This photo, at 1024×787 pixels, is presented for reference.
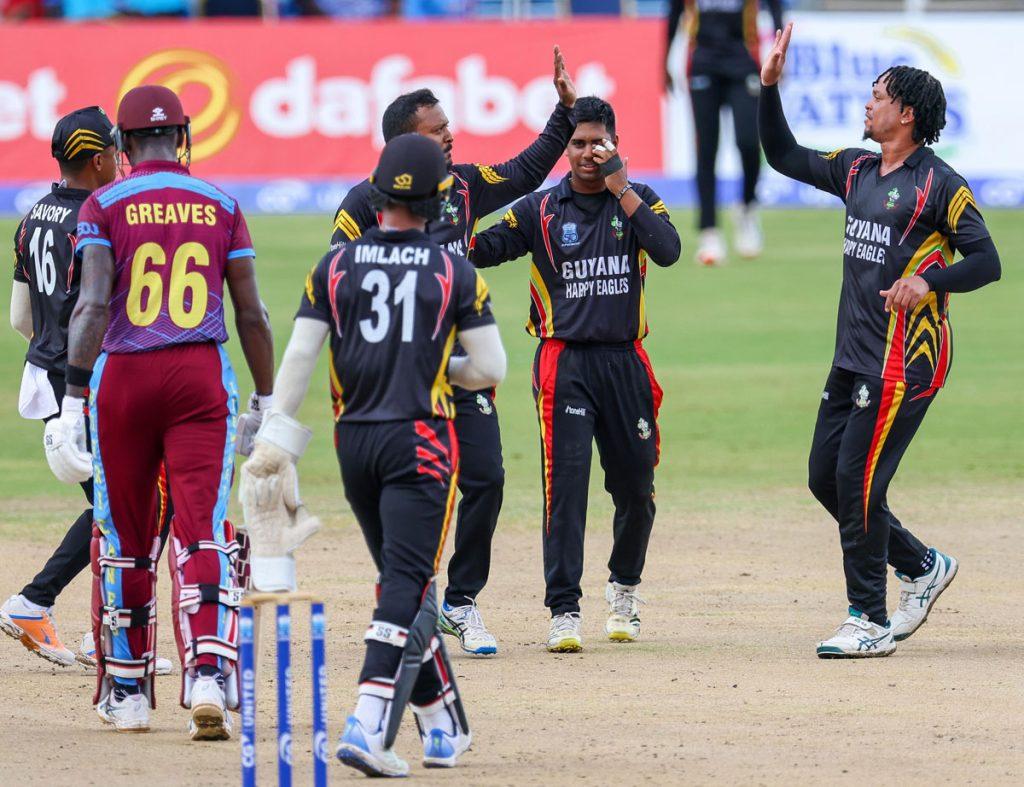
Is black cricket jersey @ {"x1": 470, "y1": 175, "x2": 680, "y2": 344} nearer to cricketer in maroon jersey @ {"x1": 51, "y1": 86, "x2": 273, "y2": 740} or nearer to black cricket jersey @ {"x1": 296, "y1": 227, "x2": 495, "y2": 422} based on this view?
cricketer in maroon jersey @ {"x1": 51, "y1": 86, "x2": 273, "y2": 740}

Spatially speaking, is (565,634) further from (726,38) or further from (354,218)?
(726,38)

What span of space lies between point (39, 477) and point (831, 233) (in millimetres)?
12222

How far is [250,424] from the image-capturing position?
6.81 m

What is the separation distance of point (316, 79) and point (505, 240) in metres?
14.3

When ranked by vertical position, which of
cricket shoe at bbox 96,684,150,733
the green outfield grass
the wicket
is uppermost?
the wicket

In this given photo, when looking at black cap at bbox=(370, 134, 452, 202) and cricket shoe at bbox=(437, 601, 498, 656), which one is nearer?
black cap at bbox=(370, 134, 452, 202)

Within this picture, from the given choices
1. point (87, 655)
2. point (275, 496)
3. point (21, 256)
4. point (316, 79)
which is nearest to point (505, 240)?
point (21, 256)

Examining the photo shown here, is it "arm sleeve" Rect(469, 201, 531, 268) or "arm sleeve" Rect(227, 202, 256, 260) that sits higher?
"arm sleeve" Rect(227, 202, 256, 260)

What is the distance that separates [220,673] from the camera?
21.6 feet

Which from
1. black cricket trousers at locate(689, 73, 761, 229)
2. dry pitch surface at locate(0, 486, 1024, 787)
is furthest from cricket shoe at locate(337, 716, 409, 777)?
black cricket trousers at locate(689, 73, 761, 229)

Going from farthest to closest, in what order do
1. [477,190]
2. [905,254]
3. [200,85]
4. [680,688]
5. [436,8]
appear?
[436,8]
[200,85]
[477,190]
[905,254]
[680,688]

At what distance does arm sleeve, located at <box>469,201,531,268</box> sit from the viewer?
332 inches

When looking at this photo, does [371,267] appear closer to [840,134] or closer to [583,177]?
[583,177]

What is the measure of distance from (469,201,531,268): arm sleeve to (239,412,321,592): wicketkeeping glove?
2.60 metres
